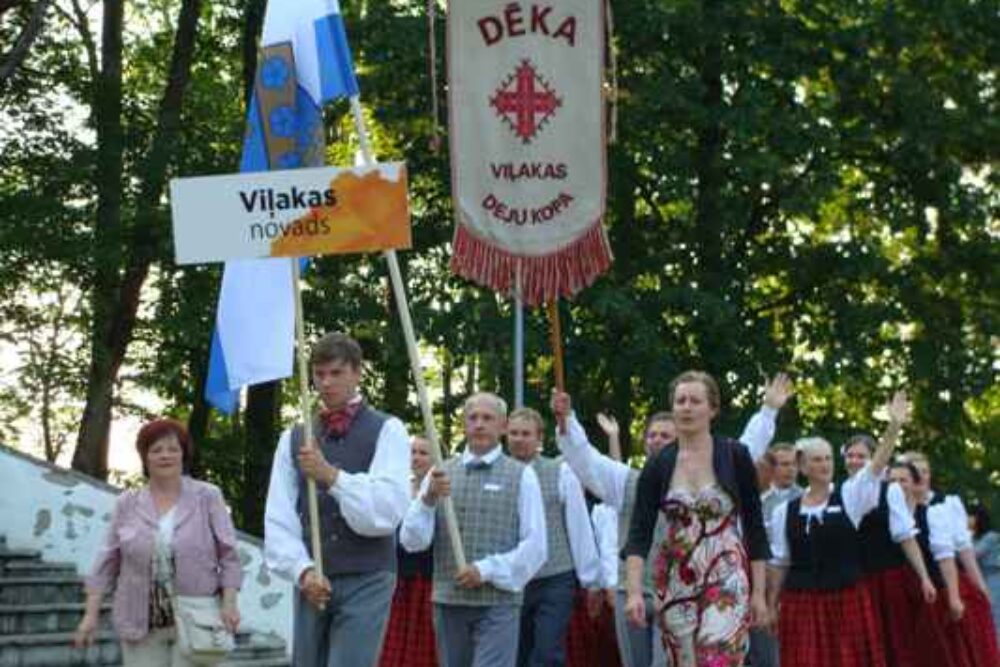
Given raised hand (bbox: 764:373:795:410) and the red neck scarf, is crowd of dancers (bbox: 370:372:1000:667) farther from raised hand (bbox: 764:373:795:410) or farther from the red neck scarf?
the red neck scarf

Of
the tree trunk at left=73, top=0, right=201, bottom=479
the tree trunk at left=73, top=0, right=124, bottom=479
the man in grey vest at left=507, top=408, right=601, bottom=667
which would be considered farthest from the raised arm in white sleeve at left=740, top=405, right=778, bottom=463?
the tree trunk at left=73, top=0, right=124, bottom=479

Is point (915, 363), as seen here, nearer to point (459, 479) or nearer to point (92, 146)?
point (92, 146)

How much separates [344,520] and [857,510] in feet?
19.6

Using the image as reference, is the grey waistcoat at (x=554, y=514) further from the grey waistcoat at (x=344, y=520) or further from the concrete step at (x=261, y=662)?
the grey waistcoat at (x=344, y=520)

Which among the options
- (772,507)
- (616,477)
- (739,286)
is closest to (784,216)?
(739,286)

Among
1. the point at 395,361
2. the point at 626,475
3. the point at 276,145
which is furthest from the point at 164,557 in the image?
the point at 395,361

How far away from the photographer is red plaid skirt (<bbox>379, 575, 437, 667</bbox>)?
13750mm

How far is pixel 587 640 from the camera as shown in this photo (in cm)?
1463

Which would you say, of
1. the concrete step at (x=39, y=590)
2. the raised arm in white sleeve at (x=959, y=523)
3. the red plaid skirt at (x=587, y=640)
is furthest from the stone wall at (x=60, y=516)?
the raised arm in white sleeve at (x=959, y=523)

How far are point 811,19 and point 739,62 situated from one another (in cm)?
116

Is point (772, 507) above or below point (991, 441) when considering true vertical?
below

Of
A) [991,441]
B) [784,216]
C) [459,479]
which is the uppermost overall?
[784,216]

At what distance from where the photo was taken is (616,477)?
42.7ft

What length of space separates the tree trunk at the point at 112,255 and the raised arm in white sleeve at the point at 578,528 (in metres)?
9.84
